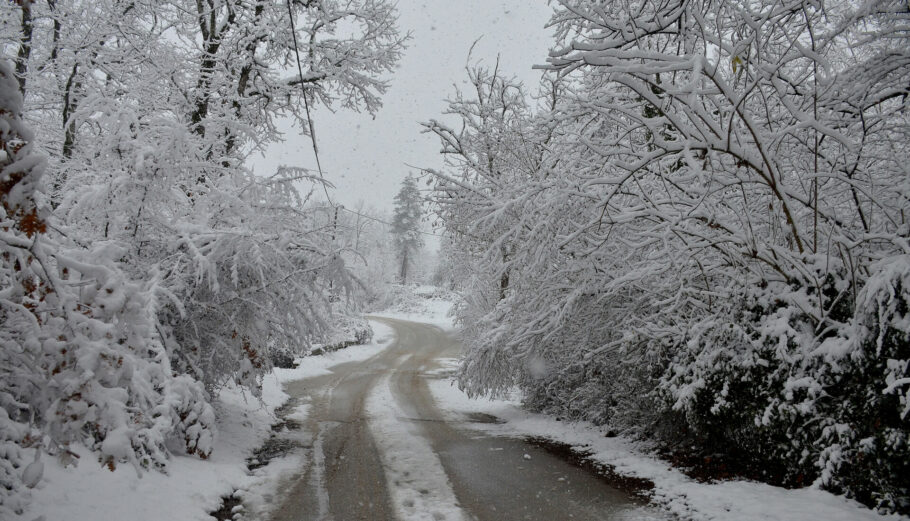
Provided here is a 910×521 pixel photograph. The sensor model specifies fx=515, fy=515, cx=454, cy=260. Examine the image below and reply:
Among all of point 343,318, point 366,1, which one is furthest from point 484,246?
point 343,318

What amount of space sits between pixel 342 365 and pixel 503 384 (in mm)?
10931

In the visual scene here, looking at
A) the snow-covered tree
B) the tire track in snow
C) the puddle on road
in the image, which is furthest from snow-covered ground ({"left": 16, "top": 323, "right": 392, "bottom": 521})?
the puddle on road

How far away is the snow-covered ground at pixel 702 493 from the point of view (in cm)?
482

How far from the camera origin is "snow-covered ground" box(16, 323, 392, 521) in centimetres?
448

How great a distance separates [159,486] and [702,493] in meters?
5.99

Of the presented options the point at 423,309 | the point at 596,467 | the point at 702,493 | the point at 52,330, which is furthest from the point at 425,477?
the point at 423,309

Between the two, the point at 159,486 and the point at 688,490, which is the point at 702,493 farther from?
the point at 159,486

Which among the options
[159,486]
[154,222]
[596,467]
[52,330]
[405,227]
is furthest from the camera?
[405,227]

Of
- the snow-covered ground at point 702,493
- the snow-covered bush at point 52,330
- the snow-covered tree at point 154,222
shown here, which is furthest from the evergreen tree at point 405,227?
the snow-covered bush at point 52,330

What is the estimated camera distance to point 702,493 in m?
5.89

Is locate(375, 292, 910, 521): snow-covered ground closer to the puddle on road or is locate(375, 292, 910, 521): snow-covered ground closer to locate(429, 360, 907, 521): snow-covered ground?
locate(429, 360, 907, 521): snow-covered ground

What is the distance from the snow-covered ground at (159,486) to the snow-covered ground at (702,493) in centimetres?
471

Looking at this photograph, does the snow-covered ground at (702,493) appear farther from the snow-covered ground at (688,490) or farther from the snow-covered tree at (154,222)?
the snow-covered tree at (154,222)

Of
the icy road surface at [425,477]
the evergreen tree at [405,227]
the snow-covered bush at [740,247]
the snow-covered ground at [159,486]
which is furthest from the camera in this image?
the evergreen tree at [405,227]
